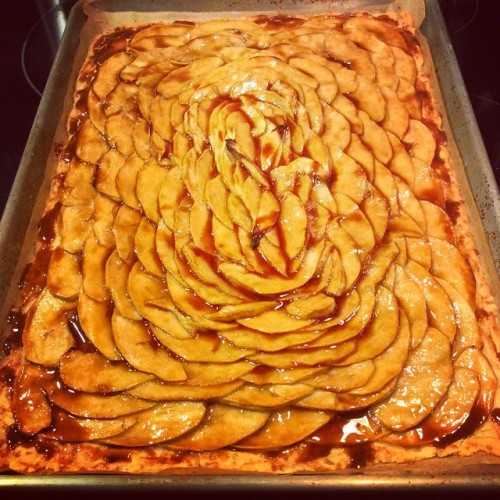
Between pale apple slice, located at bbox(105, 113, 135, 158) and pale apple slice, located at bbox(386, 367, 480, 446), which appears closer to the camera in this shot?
pale apple slice, located at bbox(386, 367, 480, 446)

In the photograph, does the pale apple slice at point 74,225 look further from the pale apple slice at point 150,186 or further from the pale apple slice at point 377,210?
the pale apple slice at point 377,210

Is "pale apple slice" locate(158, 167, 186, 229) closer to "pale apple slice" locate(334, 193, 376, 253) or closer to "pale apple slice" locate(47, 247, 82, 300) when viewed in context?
"pale apple slice" locate(47, 247, 82, 300)

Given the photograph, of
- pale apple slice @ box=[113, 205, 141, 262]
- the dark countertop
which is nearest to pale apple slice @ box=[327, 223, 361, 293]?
pale apple slice @ box=[113, 205, 141, 262]

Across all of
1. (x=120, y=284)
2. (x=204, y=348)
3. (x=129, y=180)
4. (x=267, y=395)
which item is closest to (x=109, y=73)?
(x=129, y=180)

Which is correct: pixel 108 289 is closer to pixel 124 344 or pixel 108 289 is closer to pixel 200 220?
pixel 124 344

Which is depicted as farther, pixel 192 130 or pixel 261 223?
pixel 192 130

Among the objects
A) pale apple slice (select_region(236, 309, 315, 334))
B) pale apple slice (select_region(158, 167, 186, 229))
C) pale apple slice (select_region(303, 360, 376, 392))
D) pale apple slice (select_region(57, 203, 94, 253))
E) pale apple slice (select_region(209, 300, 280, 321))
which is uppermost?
pale apple slice (select_region(158, 167, 186, 229))

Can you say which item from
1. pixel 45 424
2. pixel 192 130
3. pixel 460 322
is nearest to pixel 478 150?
pixel 460 322
